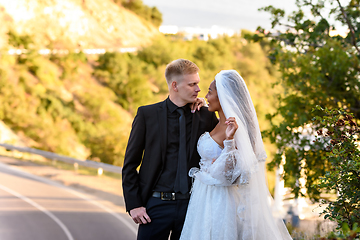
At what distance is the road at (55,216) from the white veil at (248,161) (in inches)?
101

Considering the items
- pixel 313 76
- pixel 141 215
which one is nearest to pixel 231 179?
pixel 141 215

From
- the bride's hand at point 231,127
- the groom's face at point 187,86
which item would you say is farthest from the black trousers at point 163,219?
the groom's face at point 187,86

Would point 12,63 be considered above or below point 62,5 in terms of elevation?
below

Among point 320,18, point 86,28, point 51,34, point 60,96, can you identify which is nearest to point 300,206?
point 320,18

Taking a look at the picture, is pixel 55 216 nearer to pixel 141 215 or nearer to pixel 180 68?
pixel 141 215

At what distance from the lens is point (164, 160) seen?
8.04 ft

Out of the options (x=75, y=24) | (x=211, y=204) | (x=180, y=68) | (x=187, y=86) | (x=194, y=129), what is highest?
(x=75, y=24)

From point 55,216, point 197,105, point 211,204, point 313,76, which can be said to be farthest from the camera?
point 55,216

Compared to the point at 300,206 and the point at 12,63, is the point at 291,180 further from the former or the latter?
the point at 12,63

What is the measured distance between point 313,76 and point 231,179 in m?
2.64

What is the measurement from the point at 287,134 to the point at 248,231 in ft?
8.73

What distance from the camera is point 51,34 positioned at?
4338cm

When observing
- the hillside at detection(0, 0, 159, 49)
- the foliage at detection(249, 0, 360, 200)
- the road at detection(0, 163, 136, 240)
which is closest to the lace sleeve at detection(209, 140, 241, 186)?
the foliage at detection(249, 0, 360, 200)

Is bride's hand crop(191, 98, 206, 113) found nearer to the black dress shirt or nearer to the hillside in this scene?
the black dress shirt
